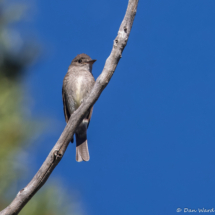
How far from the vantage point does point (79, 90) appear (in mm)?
5520

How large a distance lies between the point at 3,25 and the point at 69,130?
5.97 feet

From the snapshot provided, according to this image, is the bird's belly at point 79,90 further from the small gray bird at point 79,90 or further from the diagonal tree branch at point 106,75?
the diagonal tree branch at point 106,75

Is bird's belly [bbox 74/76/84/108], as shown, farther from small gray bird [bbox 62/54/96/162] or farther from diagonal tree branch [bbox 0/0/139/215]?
diagonal tree branch [bbox 0/0/139/215]

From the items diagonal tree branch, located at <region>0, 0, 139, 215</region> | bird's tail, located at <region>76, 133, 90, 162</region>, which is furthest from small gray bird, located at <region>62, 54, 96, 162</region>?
diagonal tree branch, located at <region>0, 0, 139, 215</region>

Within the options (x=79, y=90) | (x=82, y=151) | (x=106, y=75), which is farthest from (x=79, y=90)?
(x=106, y=75)

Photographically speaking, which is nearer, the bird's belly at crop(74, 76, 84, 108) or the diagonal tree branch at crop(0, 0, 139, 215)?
the diagonal tree branch at crop(0, 0, 139, 215)

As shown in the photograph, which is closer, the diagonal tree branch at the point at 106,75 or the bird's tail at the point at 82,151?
the diagonal tree branch at the point at 106,75

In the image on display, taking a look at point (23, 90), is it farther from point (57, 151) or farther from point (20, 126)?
point (57, 151)

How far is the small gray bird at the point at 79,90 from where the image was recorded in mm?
5500

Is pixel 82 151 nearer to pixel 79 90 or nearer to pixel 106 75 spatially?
pixel 79 90

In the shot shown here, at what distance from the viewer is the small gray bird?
5500mm

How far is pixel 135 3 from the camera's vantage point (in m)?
3.19

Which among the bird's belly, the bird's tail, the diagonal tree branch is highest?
the bird's belly

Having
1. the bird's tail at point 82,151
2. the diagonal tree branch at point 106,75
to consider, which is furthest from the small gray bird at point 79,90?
the diagonal tree branch at point 106,75
